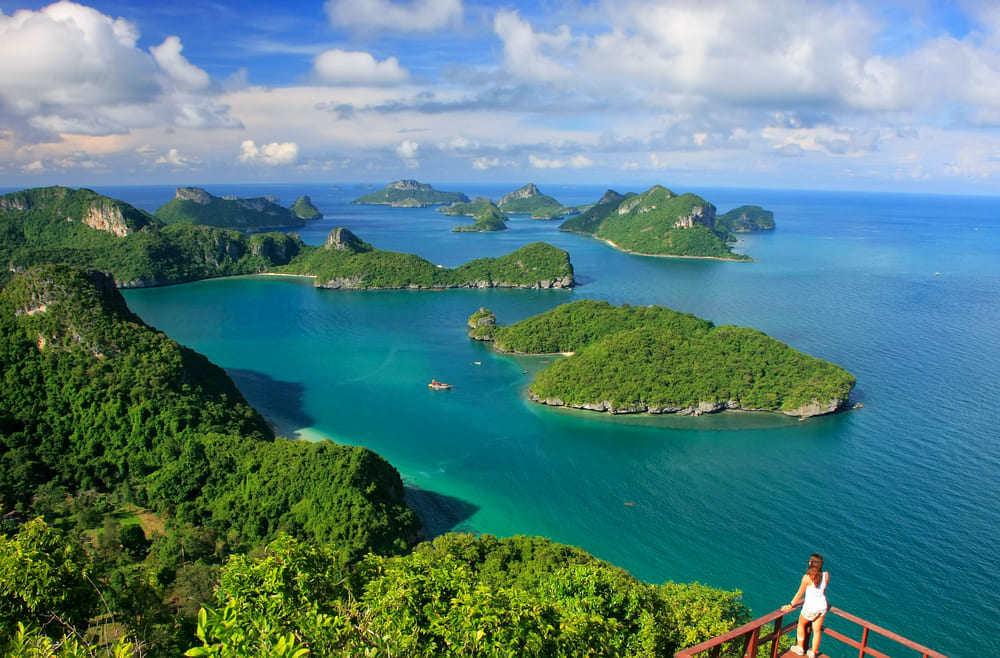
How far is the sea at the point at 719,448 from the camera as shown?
28.0 metres

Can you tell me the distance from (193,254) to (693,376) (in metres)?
98.0

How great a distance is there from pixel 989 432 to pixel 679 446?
73.3 ft

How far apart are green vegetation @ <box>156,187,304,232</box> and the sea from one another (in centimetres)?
10425

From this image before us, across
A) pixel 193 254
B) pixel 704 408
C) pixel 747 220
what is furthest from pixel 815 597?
pixel 747 220

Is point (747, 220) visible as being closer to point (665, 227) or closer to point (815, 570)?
point (665, 227)

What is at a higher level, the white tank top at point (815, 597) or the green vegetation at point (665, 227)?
the green vegetation at point (665, 227)

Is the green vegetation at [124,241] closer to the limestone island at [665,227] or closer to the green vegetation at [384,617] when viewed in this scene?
the limestone island at [665,227]

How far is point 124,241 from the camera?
106 metres

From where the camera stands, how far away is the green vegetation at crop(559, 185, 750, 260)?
133 metres

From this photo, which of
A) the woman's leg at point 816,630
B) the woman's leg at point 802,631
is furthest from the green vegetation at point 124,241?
the woman's leg at point 816,630

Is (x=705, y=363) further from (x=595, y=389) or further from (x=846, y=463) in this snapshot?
(x=846, y=463)

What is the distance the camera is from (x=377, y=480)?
30.6 meters

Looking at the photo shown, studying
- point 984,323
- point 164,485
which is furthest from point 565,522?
point 984,323

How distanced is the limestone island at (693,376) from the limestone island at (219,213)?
509ft
